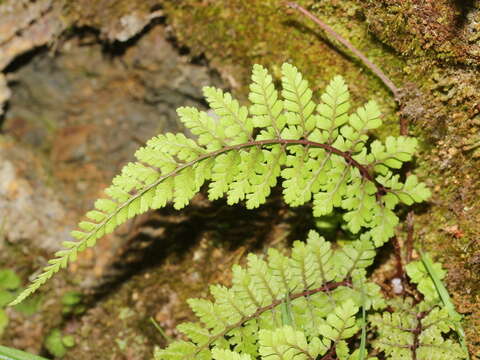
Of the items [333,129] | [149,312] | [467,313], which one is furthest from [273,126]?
[149,312]

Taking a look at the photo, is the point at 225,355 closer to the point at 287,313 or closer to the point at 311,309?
the point at 287,313

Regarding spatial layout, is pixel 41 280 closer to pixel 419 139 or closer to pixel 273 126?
pixel 273 126

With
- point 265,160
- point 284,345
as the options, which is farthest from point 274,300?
point 265,160

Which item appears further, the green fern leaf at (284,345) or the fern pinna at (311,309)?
the fern pinna at (311,309)

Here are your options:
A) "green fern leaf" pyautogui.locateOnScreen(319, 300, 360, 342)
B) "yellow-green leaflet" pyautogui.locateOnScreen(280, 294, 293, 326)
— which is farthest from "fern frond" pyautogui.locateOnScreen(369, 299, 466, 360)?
"yellow-green leaflet" pyautogui.locateOnScreen(280, 294, 293, 326)

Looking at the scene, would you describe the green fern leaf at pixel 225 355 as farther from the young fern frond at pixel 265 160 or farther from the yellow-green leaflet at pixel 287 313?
the young fern frond at pixel 265 160

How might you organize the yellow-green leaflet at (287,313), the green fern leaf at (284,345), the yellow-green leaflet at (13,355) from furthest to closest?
the yellow-green leaflet at (287,313), the yellow-green leaflet at (13,355), the green fern leaf at (284,345)

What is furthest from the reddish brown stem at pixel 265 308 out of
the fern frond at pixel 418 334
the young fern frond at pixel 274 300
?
the fern frond at pixel 418 334
